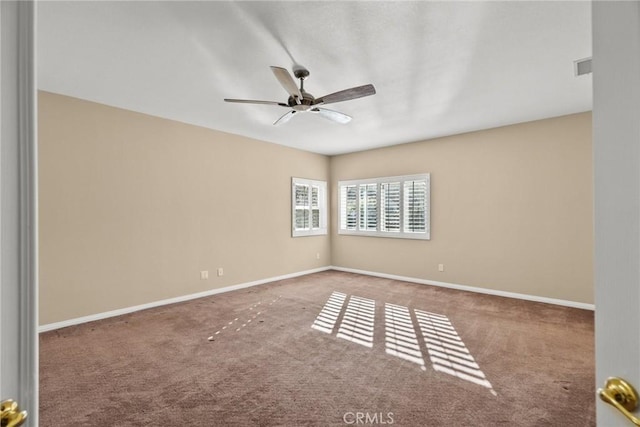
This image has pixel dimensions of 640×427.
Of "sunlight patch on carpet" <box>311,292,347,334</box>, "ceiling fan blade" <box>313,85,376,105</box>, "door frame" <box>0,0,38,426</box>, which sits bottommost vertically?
"sunlight patch on carpet" <box>311,292,347,334</box>

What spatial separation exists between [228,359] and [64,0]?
9.59ft

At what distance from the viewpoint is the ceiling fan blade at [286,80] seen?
7.82ft

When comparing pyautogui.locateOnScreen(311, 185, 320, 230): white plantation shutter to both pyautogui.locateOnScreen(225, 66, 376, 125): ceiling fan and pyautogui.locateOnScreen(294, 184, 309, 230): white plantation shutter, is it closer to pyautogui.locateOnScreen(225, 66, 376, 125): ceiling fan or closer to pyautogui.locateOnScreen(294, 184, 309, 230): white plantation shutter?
pyautogui.locateOnScreen(294, 184, 309, 230): white plantation shutter

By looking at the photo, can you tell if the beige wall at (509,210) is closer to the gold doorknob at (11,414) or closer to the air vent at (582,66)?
the air vent at (582,66)

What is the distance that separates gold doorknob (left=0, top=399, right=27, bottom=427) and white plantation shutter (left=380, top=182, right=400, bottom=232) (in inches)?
226

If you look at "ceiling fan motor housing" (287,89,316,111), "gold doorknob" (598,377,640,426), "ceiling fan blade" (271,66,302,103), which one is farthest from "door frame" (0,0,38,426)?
"ceiling fan motor housing" (287,89,316,111)

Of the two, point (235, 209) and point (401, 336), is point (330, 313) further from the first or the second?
point (235, 209)

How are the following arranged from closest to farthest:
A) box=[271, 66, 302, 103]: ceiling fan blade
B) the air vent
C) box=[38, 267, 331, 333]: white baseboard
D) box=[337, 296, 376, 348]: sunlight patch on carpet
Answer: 1. box=[271, 66, 302, 103]: ceiling fan blade
2. the air vent
3. box=[337, 296, 376, 348]: sunlight patch on carpet
4. box=[38, 267, 331, 333]: white baseboard

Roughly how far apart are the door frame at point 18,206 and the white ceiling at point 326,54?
1825mm

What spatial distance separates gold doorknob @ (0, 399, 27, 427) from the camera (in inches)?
20.6

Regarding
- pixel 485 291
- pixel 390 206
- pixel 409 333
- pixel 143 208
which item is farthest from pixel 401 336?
pixel 143 208

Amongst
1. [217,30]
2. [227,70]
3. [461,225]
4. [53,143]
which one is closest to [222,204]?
[53,143]

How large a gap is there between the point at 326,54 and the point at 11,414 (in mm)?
2750

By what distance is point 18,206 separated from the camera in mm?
562
